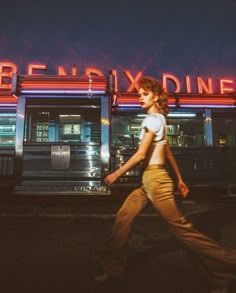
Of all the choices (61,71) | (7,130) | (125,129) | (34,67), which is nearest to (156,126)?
(125,129)

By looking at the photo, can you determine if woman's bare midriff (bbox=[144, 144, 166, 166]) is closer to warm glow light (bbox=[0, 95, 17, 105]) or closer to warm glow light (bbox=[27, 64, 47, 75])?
warm glow light (bbox=[0, 95, 17, 105])

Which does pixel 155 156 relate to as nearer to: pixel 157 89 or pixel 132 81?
pixel 157 89

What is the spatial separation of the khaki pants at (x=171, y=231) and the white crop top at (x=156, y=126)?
25 cm

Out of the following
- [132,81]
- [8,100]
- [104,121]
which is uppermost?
[132,81]

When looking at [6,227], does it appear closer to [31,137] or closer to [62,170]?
[62,170]

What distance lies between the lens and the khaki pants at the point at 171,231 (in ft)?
6.99

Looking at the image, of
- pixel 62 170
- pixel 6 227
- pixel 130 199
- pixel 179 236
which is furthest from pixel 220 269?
pixel 62 170

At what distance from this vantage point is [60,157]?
8.00m

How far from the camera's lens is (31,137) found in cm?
984

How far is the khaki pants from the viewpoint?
2.13 meters

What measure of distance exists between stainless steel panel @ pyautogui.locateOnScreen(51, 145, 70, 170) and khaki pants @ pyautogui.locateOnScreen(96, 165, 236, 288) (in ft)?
18.4

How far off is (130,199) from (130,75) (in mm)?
9023

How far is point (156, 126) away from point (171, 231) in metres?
0.86

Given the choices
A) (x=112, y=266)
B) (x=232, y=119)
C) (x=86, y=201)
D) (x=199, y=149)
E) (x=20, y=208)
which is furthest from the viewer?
(x=232, y=119)
